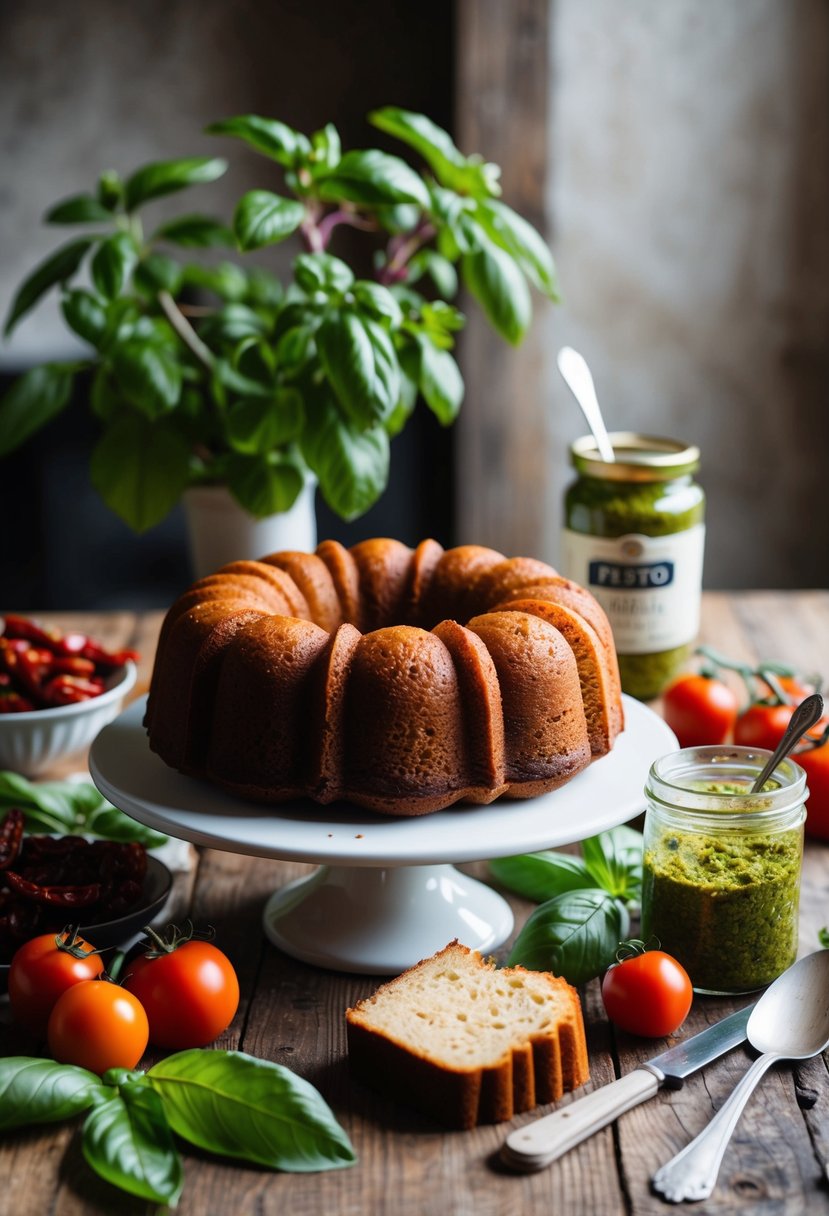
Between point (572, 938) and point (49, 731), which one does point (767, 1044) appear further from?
point (49, 731)

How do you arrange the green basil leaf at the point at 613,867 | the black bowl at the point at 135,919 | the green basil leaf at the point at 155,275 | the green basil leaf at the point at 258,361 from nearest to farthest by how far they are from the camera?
the black bowl at the point at 135,919 → the green basil leaf at the point at 613,867 → the green basil leaf at the point at 258,361 → the green basil leaf at the point at 155,275

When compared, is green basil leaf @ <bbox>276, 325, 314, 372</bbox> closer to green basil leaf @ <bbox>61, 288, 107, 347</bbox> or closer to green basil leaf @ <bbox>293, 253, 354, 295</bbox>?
green basil leaf @ <bbox>293, 253, 354, 295</bbox>

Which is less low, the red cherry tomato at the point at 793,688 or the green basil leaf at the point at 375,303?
the green basil leaf at the point at 375,303

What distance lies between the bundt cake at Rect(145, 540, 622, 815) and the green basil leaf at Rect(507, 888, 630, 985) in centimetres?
14

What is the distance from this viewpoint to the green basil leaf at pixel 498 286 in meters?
2.36

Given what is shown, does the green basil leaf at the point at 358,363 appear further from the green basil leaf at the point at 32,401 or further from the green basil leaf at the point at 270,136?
the green basil leaf at the point at 32,401

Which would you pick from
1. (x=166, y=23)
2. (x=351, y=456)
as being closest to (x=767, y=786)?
(x=351, y=456)

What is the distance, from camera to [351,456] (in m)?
2.16

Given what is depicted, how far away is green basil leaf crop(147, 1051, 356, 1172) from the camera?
47.1 inches

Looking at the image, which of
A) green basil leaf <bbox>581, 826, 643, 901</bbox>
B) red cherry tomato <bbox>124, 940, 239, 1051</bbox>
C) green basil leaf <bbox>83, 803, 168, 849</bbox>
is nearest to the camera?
red cherry tomato <bbox>124, 940, 239, 1051</bbox>

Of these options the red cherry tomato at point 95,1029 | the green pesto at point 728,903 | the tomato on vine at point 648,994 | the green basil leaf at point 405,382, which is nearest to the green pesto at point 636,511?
the green basil leaf at point 405,382

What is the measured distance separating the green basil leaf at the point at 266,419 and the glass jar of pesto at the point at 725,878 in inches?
40.1

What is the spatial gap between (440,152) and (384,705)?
1.29 metres

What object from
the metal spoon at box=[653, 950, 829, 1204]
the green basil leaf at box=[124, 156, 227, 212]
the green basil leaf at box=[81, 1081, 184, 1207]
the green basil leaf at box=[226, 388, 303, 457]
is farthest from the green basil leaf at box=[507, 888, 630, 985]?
the green basil leaf at box=[124, 156, 227, 212]
